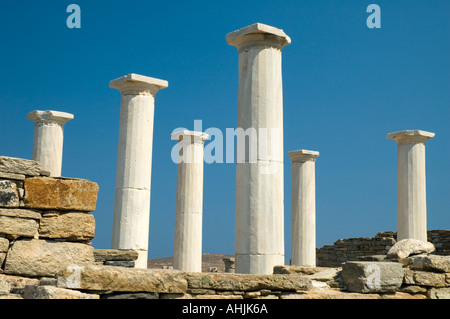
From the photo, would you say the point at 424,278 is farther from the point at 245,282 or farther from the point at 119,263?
the point at 119,263

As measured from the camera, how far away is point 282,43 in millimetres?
13266

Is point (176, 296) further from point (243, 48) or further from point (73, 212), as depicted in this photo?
point (243, 48)

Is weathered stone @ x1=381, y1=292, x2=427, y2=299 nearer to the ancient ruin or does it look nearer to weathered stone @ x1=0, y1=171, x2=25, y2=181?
the ancient ruin

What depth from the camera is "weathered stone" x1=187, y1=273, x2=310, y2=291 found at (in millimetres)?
8594

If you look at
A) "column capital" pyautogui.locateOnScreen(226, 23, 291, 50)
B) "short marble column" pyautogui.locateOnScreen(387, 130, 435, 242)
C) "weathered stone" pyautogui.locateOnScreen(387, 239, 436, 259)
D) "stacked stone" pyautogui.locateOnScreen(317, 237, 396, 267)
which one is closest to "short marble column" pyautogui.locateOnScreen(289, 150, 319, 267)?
"short marble column" pyautogui.locateOnScreen(387, 130, 435, 242)

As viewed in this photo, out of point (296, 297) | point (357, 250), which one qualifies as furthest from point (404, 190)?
point (296, 297)

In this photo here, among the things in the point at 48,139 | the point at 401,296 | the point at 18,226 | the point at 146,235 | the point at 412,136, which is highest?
the point at 412,136

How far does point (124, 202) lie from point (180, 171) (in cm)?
574

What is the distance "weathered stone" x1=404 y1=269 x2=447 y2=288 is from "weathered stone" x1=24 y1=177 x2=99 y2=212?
583cm

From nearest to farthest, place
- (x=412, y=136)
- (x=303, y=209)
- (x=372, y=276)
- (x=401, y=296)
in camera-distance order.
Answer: (x=372, y=276)
(x=401, y=296)
(x=412, y=136)
(x=303, y=209)

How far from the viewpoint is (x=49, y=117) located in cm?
2089

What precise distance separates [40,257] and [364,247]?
21871 millimetres

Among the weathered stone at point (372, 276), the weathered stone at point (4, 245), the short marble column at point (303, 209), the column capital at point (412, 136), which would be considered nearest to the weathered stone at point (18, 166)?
the weathered stone at point (4, 245)

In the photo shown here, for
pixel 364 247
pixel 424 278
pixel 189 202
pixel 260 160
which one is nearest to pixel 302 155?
pixel 189 202
